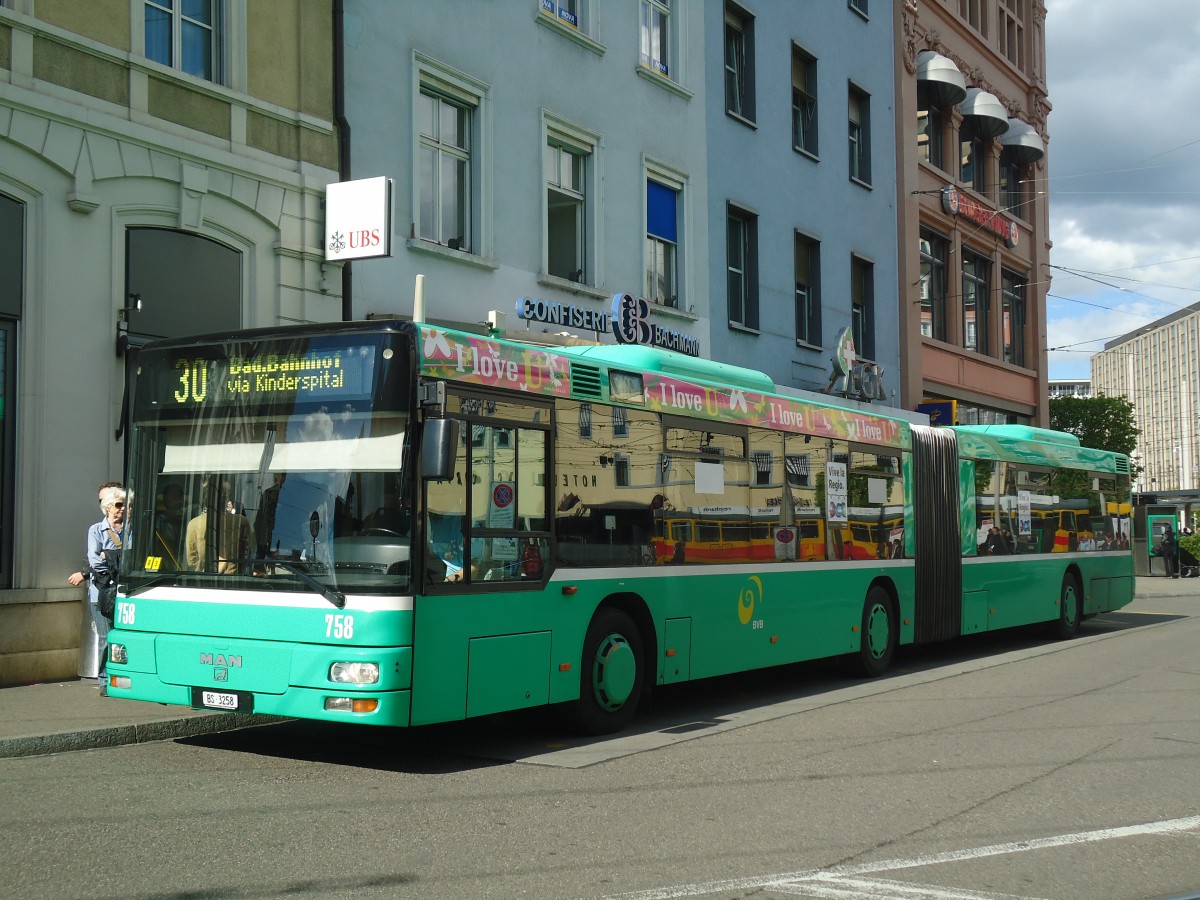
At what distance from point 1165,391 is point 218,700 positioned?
472 feet

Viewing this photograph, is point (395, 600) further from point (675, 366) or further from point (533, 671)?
point (675, 366)

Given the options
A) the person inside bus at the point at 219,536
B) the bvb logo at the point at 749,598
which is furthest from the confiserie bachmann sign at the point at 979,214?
the person inside bus at the point at 219,536

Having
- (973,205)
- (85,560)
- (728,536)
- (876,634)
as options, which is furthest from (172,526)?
(973,205)

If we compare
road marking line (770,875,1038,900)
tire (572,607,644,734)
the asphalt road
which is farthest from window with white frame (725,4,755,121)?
road marking line (770,875,1038,900)

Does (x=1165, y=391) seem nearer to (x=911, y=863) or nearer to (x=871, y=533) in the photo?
(x=871, y=533)

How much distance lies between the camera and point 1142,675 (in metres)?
13.9

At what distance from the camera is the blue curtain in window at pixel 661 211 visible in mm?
20980

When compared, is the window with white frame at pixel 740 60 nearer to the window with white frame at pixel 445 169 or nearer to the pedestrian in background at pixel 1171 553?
the window with white frame at pixel 445 169

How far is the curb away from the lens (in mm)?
8805

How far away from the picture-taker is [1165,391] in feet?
456

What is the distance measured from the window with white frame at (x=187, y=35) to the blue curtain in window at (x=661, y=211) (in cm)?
825

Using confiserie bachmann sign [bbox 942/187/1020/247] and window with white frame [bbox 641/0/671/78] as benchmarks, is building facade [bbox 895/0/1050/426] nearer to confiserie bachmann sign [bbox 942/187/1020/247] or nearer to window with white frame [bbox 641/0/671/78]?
confiserie bachmann sign [bbox 942/187/1020/247]

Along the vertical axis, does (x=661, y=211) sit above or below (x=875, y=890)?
above

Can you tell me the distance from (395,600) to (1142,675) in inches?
359
